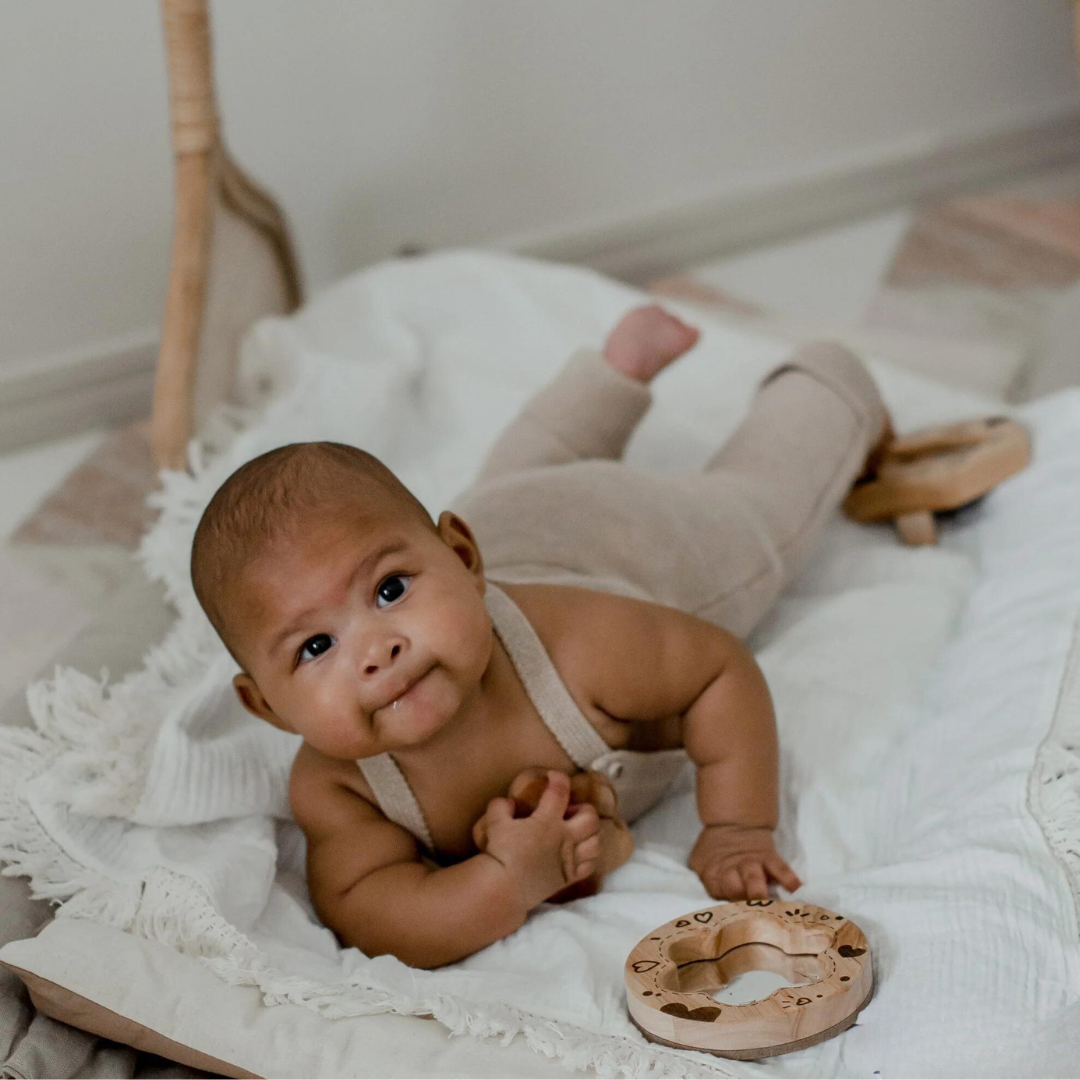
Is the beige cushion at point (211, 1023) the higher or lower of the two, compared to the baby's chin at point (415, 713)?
lower

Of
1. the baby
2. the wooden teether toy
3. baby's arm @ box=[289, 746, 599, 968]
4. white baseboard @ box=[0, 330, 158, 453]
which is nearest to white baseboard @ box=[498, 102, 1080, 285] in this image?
white baseboard @ box=[0, 330, 158, 453]

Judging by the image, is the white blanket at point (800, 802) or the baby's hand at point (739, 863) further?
the baby's hand at point (739, 863)

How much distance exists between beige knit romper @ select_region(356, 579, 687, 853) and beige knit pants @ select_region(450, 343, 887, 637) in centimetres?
9

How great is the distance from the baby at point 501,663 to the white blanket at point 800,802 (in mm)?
Answer: 46

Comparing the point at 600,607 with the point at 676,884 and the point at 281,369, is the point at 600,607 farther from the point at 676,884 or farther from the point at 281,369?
the point at 281,369

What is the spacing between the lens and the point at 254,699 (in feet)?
3.17

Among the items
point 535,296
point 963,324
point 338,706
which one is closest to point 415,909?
point 338,706

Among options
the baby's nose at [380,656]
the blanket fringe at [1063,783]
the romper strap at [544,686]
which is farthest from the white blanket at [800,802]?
the baby's nose at [380,656]

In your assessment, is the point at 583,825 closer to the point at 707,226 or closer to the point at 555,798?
the point at 555,798

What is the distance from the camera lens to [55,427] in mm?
1992

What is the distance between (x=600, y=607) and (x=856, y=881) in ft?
0.91

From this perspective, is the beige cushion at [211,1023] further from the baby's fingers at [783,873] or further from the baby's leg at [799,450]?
the baby's leg at [799,450]

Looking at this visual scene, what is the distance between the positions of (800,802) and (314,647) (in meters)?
0.42

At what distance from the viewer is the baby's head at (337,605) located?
0.87 metres
